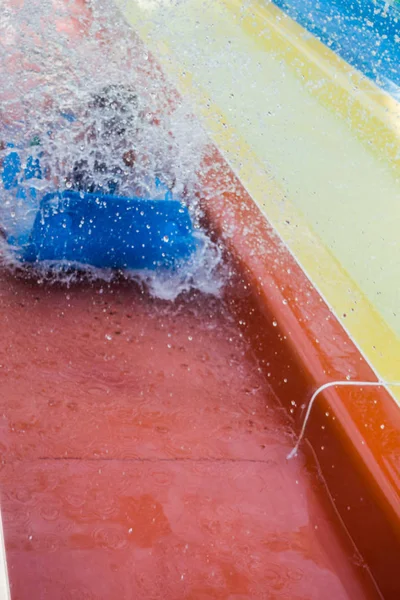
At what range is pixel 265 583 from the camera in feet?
3.24

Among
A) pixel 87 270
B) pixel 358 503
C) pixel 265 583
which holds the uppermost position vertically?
pixel 358 503

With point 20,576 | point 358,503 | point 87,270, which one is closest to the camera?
point 20,576

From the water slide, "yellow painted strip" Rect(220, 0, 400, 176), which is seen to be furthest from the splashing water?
"yellow painted strip" Rect(220, 0, 400, 176)

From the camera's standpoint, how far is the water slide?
1.00 meters

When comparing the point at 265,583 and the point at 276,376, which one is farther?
the point at 276,376

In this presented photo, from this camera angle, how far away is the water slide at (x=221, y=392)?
999mm

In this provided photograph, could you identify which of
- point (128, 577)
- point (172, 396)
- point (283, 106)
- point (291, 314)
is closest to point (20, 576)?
point (128, 577)

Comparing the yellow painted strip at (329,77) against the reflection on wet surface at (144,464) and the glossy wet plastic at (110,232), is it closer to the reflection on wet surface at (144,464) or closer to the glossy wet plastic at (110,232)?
the glossy wet plastic at (110,232)

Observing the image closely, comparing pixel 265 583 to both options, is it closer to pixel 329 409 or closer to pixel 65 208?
pixel 329 409

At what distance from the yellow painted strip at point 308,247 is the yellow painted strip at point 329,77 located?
6 cm

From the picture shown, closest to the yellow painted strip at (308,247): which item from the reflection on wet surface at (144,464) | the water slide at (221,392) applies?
the water slide at (221,392)

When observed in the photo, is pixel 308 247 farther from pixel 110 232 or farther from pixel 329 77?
pixel 329 77

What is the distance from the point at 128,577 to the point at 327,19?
3232 millimetres

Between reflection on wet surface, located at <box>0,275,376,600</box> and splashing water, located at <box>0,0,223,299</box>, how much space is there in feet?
0.55
